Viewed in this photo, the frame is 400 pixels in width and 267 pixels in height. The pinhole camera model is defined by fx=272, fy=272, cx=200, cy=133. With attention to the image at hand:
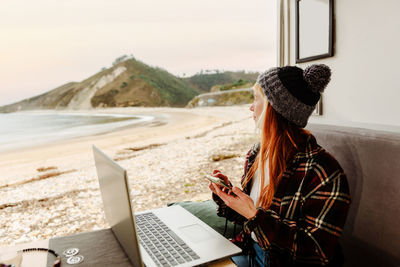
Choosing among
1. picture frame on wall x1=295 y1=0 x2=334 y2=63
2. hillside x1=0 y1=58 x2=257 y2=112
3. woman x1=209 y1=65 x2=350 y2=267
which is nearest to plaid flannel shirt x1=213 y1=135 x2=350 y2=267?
woman x1=209 y1=65 x2=350 y2=267

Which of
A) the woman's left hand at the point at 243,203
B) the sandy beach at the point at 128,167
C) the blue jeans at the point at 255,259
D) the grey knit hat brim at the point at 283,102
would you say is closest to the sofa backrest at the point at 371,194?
the grey knit hat brim at the point at 283,102

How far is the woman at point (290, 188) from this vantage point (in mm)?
814

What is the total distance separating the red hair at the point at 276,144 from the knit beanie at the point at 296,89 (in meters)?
0.06

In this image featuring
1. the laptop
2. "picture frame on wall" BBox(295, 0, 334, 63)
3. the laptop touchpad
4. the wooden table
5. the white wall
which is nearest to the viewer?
the laptop

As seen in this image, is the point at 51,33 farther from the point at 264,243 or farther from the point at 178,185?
the point at 264,243

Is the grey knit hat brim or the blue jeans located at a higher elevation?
the grey knit hat brim

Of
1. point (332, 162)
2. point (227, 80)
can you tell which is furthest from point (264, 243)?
point (227, 80)

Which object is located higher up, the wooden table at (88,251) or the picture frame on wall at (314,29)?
the picture frame on wall at (314,29)

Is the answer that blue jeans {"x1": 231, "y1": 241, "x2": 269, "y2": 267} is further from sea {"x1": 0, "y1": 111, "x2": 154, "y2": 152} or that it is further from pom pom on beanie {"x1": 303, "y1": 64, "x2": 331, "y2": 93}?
sea {"x1": 0, "y1": 111, "x2": 154, "y2": 152}

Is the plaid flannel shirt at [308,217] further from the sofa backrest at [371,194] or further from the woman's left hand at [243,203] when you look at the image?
the sofa backrest at [371,194]

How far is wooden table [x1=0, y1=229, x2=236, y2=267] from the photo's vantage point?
75 centimetres

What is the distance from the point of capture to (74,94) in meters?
4.73

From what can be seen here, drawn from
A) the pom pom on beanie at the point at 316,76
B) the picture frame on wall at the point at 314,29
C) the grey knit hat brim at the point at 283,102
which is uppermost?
the picture frame on wall at the point at 314,29

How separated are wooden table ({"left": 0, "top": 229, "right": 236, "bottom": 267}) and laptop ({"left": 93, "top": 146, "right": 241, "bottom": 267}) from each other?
0.08 feet
